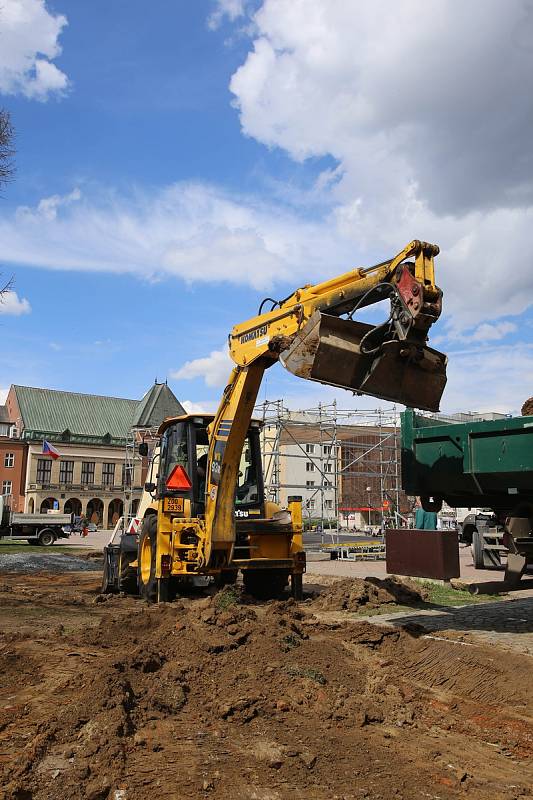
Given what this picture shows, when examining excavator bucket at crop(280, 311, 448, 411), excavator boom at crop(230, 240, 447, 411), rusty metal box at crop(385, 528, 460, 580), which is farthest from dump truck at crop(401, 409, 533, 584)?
rusty metal box at crop(385, 528, 460, 580)

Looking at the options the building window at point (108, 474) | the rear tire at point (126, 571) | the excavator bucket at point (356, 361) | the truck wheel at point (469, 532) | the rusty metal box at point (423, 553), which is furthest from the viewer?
the building window at point (108, 474)

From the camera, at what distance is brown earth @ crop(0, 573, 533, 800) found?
3674 millimetres

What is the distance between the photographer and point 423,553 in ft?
42.3

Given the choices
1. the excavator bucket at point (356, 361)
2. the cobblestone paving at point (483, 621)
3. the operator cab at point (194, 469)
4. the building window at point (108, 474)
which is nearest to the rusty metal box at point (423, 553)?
the cobblestone paving at point (483, 621)

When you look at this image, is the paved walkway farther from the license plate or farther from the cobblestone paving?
the license plate

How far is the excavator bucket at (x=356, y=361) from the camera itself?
266 inches

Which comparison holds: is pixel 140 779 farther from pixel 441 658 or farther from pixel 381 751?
pixel 441 658

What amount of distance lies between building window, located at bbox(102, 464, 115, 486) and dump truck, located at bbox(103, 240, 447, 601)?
59394mm

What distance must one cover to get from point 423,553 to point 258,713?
344 inches

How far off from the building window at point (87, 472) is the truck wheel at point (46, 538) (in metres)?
36.3

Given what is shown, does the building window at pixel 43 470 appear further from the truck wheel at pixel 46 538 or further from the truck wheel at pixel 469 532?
the truck wheel at pixel 469 532

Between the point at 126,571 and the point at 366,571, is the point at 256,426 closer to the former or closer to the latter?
the point at 126,571

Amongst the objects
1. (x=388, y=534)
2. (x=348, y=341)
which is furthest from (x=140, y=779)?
(x=388, y=534)

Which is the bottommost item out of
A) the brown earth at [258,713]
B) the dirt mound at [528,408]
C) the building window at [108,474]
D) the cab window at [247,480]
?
the brown earth at [258,713]
